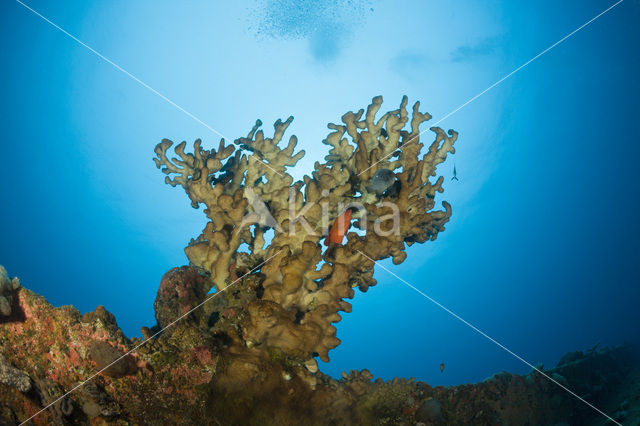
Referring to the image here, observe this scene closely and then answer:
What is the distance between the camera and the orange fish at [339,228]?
10.4 feet

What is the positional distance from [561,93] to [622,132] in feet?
44.6

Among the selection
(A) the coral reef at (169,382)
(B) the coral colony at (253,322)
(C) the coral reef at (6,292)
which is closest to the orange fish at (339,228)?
(B) the coral colony at (253,322)

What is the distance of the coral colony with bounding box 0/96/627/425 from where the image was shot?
7.20 ft

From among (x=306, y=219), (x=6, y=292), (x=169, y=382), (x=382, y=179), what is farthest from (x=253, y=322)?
(x=6, y=292)

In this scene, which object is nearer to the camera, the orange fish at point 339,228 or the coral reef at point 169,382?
the coral reef at point 169,382

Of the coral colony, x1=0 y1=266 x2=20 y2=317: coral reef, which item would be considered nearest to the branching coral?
the coral colony

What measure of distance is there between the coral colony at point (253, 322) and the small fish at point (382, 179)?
0.05 ft

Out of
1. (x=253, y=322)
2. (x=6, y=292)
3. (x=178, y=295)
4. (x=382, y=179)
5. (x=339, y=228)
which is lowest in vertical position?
(x=253, y=322)

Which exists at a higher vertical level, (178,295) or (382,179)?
A: (382,179)

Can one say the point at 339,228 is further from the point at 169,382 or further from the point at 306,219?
the point at 169,382

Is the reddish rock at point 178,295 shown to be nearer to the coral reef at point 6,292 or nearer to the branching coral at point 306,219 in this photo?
the branching coral at point 306,219

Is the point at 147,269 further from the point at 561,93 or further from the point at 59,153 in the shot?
the point at 561,93

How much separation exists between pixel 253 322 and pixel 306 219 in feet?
3.82

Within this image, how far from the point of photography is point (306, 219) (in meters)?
3.00
